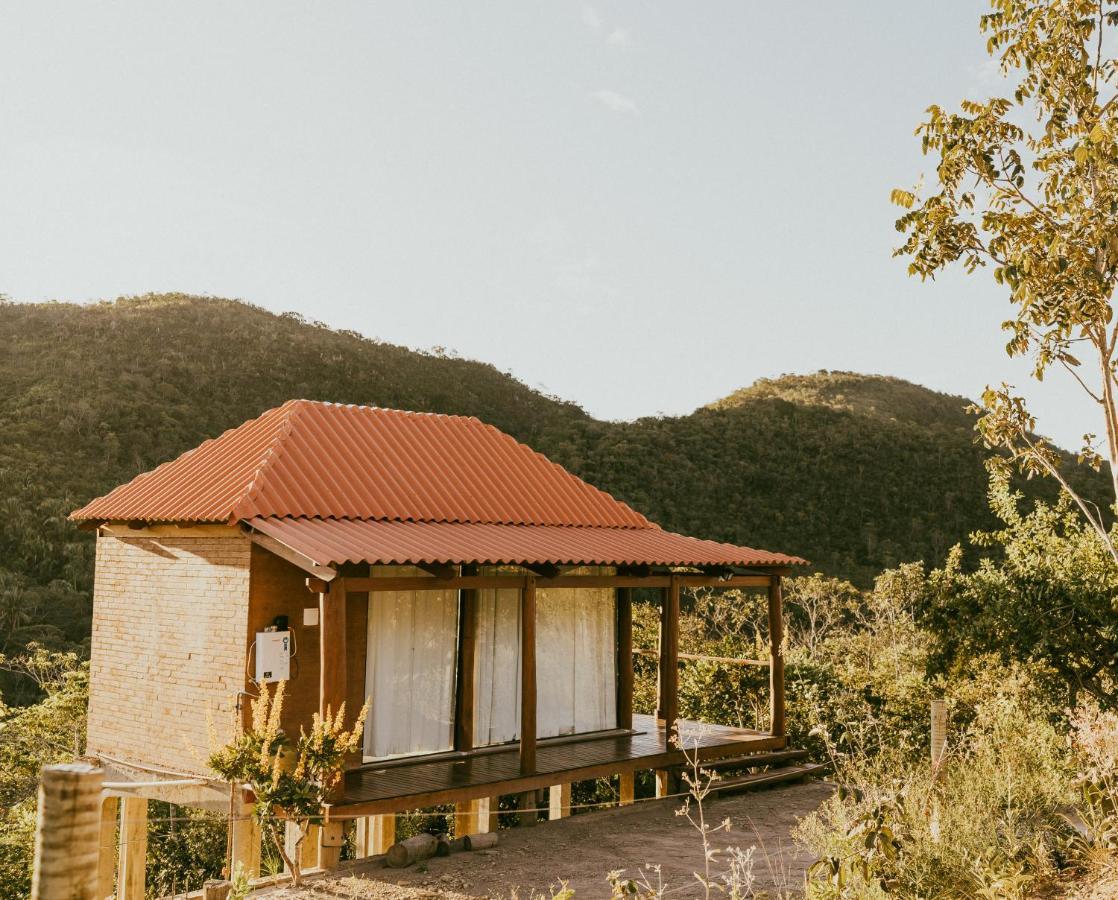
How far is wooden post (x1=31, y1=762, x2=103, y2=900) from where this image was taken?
2.62 metres

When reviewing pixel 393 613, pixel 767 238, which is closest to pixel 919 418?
pixel 767 238

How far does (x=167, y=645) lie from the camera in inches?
428

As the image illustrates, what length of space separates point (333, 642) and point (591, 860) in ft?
10.5

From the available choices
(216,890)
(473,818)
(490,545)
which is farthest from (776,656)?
(216,890)

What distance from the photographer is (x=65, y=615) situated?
2314cm

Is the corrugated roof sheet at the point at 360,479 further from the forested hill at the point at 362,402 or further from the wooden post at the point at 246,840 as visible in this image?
the forested hill at the point at 362,402

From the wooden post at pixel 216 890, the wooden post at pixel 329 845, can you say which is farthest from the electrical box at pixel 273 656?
the wooden post at pixel 216 890

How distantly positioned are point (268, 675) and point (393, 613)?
5.04 feet

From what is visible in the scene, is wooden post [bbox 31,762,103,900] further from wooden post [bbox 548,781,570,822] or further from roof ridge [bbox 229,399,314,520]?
wooden post [bbox 548,781,570,822]

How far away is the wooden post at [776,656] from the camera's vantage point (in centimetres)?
1328

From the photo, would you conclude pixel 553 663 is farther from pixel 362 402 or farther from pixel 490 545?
pixel 362 402

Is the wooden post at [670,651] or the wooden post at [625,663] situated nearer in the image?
the wooden post at [670,651]

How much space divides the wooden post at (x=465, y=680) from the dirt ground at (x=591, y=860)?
1459mm

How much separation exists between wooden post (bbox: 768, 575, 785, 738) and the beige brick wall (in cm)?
702
